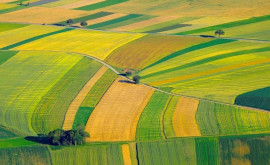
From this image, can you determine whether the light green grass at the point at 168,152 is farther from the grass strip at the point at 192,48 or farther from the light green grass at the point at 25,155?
the grass strip at the point at 192,48

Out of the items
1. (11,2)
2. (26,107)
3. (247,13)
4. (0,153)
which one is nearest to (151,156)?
(0,153)

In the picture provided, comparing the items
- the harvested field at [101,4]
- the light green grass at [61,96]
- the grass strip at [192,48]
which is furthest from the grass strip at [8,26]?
the grass strip at [192,48]

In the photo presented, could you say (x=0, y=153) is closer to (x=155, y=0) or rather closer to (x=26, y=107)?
(x=26, y=107)

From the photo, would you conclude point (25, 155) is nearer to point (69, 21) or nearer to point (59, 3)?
point (69, 21)

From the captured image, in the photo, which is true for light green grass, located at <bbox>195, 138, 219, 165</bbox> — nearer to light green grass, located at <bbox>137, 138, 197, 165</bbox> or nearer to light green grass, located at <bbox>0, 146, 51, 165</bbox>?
light green grass, located at <bbox>137, 138, 197, 165</bbox>

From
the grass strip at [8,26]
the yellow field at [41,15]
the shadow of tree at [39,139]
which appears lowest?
the shadow of tree at [39,139]

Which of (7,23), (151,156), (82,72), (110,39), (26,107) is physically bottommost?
(151,156)

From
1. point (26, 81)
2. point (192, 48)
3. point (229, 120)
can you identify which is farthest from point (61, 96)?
point (192, 48)
